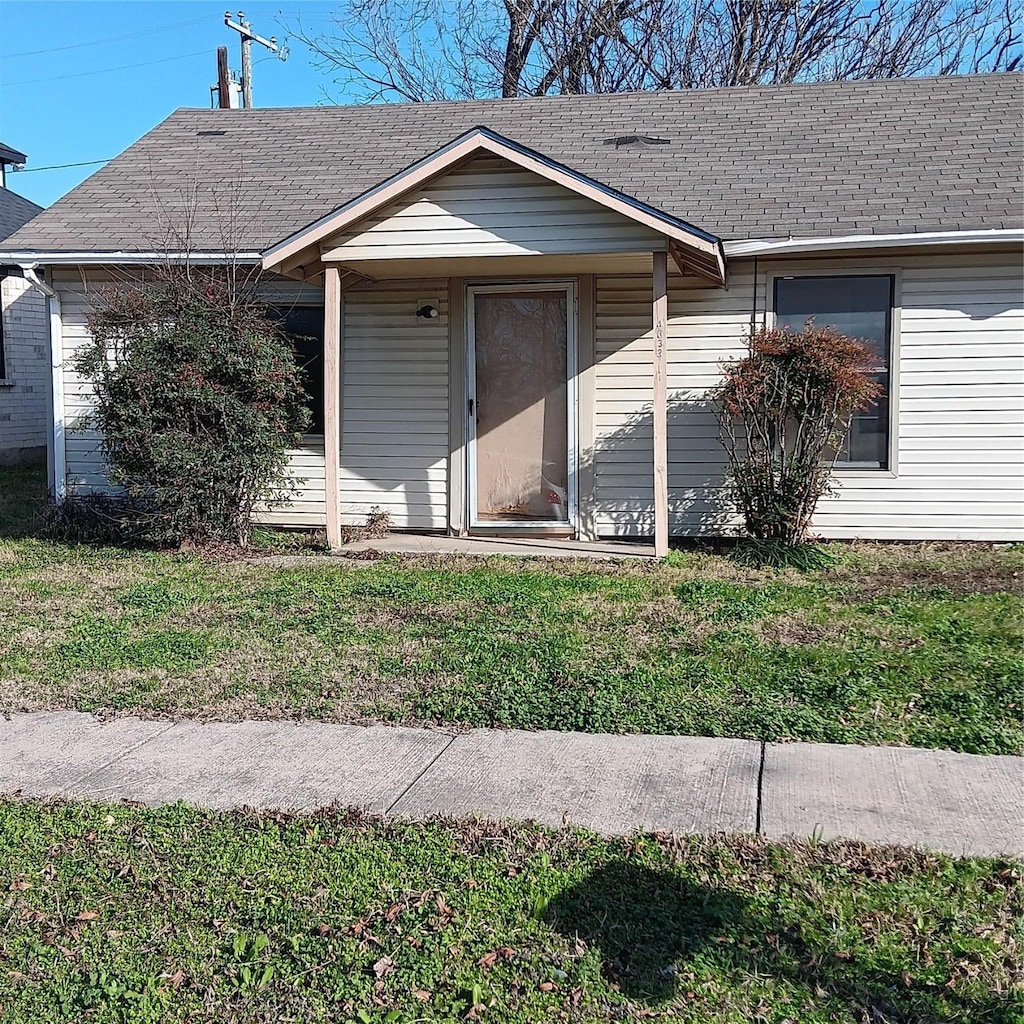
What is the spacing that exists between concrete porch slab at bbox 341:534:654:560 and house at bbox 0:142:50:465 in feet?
28.7

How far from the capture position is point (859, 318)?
9.56 meters

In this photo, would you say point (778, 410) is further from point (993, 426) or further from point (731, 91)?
point (731, 91)

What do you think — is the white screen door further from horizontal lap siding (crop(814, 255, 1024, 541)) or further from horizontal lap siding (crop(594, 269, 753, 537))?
horizontal lap siding (crop(814, 255, 1024, 541))

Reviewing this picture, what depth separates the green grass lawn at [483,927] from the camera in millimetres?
2758

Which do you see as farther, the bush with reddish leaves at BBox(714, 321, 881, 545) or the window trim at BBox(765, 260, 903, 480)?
the window trim at BBox(765, 260, 903, 480)

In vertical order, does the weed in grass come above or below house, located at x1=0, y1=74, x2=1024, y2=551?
below

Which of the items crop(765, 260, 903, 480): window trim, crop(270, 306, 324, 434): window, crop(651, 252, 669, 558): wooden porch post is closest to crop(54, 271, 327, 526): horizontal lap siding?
crop(270, 306, 324, 434): window

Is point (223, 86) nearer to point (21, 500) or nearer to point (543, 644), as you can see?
point (21, 500)

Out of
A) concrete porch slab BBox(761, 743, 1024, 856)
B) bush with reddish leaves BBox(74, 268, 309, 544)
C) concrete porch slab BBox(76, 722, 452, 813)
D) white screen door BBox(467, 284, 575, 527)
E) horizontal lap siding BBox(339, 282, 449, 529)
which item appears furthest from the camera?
horizontal lap siding BBox(339, 282, 449, 529)

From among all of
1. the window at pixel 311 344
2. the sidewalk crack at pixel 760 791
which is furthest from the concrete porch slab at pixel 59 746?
the window at pixel 311 344

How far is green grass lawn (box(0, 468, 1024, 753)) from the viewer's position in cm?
503

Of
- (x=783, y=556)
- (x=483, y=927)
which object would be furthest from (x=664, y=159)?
(x=483, y=927)

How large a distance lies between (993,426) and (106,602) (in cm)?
782

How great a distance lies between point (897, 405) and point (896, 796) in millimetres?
6280
